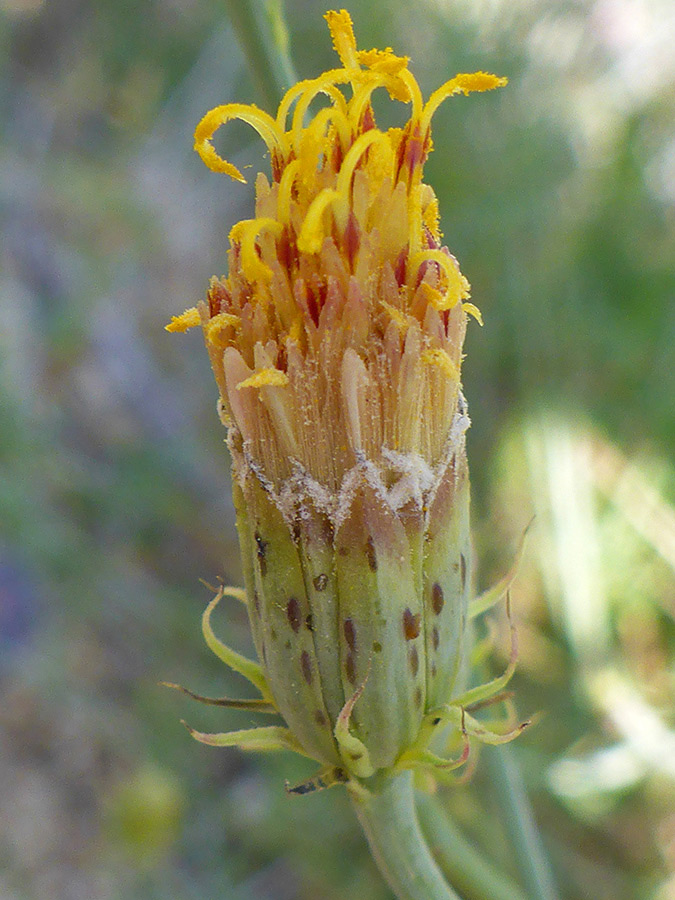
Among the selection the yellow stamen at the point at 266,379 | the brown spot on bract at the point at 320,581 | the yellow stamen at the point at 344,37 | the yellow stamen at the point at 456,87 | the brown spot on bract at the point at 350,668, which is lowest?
the brown spot on bract at the point at 350,668

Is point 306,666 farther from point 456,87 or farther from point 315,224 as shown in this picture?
point 456,87

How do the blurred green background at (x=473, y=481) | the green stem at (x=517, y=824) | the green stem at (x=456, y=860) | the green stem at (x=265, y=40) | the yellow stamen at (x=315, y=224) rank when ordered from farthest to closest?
the blurred green background at (x=473, y=481), the green stem at (x=517, y=824), the green stem at (x=456, y=860), the green stem at (x=265, y=40), the yellow stamen at (x=315, y=224)

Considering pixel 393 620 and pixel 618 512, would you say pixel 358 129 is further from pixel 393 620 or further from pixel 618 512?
pixel 618 512

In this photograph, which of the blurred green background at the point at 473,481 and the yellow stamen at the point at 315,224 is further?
the blurred green background at the point at 473,481

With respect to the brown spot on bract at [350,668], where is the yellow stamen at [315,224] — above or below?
above

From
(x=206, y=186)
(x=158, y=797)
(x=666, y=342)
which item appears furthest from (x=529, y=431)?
(x=206, y=186)

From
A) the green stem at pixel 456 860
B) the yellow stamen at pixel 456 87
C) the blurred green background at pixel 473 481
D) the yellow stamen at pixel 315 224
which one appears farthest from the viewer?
the blurred green background at pixel 473 481

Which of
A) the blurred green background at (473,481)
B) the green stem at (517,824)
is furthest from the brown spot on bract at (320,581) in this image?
the blurred green background at (473,481)

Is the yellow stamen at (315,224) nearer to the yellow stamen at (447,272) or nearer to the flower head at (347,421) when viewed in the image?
the flower head at (347,421)

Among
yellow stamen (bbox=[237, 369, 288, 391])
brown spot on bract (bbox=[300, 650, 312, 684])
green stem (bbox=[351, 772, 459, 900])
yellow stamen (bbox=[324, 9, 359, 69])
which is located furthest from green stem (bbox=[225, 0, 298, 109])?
green stem (bbox=[351, 772, 459, 900])
